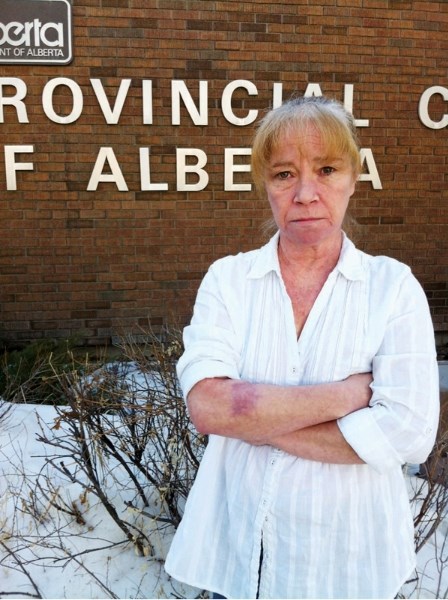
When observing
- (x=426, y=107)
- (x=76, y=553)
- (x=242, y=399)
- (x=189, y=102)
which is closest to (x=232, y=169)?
(x=189, y=102)

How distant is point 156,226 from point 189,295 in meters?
0.76

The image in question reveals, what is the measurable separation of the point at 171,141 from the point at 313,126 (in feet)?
13.0

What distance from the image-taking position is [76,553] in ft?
8.08

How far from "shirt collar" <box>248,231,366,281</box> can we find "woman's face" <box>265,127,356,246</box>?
0.07 metres

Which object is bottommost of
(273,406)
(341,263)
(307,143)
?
(273,406)

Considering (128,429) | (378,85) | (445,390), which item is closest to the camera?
(128,429)

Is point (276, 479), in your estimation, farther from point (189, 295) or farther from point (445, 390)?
point (189, 295)

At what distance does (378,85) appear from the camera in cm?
531

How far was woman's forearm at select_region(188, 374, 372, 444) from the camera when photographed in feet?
4.27

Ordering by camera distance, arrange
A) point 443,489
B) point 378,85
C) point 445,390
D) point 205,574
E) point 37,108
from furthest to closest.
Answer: point 378,85 < point 37,108 < point 445,390 < point 443,489 < point 205,574

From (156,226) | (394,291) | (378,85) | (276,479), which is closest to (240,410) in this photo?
(276,479)

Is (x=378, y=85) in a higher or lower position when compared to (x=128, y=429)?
higher

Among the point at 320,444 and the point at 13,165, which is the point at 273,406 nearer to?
the point at 320,444

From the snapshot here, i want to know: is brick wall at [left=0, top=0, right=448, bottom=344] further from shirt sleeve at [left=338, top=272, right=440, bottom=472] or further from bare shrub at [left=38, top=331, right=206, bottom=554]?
shirt sleeve at [left=338, top=272, right=440, bottom=472]
